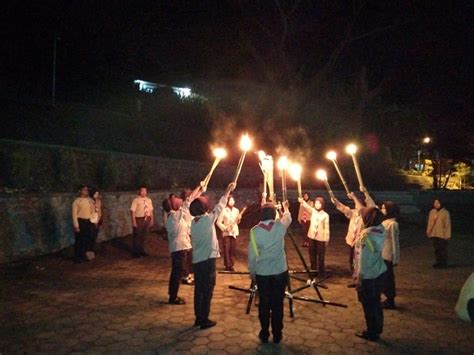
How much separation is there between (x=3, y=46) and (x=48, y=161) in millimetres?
8900

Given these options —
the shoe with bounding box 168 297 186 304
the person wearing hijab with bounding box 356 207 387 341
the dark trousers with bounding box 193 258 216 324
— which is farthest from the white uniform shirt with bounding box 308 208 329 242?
the dark trousers with bounding box 193 258 216 324

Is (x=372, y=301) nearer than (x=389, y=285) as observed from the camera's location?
Yes

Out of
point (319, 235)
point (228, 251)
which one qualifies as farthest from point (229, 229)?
point (319, 235)

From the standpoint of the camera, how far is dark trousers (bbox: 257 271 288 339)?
5.86 meters

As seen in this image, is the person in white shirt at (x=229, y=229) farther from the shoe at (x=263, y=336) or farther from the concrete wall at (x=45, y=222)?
the concrete wall at (x=45, y=222)

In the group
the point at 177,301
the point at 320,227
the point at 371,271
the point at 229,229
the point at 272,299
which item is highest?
the point at 320,227

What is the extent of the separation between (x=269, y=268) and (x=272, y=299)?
462 mm

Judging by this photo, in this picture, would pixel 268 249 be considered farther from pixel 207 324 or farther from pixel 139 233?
pixel 139 233

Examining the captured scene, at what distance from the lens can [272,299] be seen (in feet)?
19.3

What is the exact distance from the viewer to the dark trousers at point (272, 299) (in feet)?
19.2

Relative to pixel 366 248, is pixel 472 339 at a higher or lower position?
lower

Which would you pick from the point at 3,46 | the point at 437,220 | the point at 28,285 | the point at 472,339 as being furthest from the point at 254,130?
the point at 472,339

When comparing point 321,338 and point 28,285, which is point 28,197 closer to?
point 28,285

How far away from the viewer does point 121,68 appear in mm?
24562
